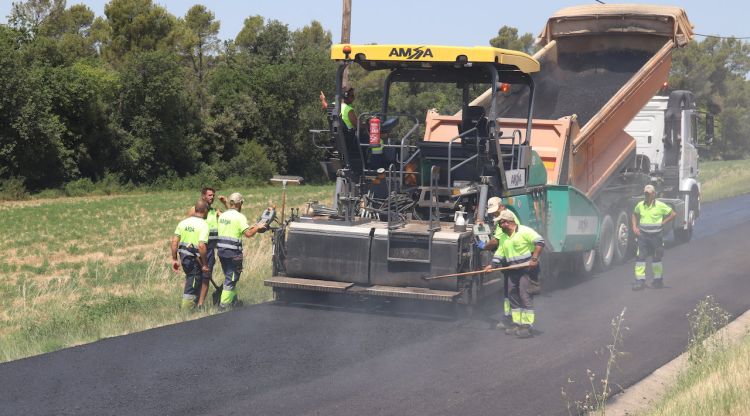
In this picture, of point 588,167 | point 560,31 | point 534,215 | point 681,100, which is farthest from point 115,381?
point 681,100

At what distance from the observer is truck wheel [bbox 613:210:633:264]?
52.3 feet

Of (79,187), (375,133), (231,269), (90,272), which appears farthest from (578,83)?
(79,187)

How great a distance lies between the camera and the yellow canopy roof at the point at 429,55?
10805 mm

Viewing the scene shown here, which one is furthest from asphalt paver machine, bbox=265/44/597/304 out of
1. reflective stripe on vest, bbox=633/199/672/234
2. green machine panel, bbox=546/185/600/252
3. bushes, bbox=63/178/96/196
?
bushes, bbox=63/178/96/196

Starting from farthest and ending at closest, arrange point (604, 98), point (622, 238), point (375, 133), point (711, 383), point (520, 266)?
point (622, 238), point (604, 98), point (375, 133), point (520, 266), point (711, 383)

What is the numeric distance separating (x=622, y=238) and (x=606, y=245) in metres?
0.77

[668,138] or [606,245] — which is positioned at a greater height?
[668,138]

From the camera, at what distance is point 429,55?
35.9 ft

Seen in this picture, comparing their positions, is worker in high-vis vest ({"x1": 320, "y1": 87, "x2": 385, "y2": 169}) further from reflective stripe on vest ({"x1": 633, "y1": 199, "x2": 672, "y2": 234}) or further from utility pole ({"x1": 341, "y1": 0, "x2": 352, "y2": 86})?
utility pole ({"x1": 341, "y1": 0, "x2": 352, "y2": 86})

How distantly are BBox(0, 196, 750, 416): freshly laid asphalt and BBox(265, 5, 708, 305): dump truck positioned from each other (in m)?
0.55

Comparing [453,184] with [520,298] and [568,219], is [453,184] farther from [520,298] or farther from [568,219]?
[568,219]

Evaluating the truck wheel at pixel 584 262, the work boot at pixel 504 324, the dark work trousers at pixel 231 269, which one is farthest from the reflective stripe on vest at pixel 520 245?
the truck wheel at pixel 584 262

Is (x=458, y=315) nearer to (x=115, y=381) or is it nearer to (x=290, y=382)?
(x=290, y=382)

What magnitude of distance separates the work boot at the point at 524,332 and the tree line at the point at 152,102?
2467 centimetres
